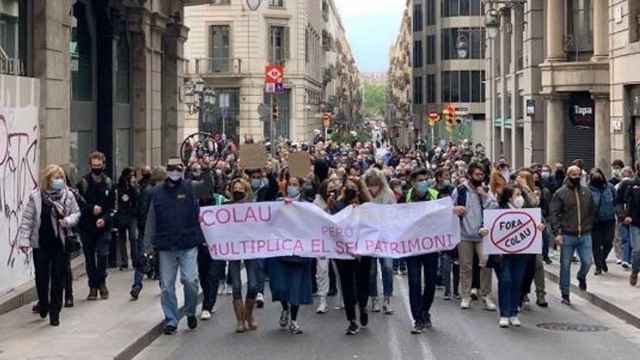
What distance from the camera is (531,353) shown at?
11.2m

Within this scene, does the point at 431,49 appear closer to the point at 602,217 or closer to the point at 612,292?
the point at 602,217

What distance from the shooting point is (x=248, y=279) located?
1262cm

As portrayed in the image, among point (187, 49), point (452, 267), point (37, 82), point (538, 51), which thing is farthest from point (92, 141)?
point (187, 49)

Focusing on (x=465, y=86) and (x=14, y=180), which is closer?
(x=14, y=180)

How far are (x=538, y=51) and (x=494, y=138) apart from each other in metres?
11.3

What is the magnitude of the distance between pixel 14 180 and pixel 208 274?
3073 mm

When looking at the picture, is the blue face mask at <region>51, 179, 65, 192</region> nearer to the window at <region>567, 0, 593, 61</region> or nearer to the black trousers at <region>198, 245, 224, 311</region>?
the black trousers at <region>198, 245, 224, 311</region>

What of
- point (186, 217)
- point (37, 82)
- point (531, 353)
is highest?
point (37, 82)

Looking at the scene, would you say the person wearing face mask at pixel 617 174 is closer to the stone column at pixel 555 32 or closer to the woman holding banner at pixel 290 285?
the woman holding banner at pixel 290 285

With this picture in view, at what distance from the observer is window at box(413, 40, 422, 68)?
9388 centimetres

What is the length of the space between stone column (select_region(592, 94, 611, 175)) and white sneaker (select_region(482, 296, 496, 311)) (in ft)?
48.5

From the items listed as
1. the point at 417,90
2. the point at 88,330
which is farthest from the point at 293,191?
the point at 417,90

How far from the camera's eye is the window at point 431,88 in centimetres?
8900

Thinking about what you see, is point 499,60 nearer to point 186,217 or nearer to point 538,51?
point 538,51
